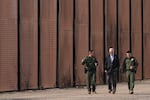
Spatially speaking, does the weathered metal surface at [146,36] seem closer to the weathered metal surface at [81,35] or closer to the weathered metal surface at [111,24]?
the weathered metal surface at [111,24]

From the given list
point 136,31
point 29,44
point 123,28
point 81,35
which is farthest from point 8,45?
point 136,31

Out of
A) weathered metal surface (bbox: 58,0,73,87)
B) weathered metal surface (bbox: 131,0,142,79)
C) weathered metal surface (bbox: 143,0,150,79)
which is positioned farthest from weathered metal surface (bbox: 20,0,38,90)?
weathered metal surface (bbox: 143,0,150,79)

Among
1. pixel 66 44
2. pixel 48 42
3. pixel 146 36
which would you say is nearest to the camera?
pixel 48 42

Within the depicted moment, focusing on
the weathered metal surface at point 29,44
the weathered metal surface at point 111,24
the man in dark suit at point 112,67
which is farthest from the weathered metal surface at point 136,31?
the man in dark suit at point 112,67

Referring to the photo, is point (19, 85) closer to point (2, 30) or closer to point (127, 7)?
point (2, 30)

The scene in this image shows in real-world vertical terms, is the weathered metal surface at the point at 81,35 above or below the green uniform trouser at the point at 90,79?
above

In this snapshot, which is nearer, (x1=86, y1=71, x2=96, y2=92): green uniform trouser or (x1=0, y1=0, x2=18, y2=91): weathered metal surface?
(x1=86, y1=71, x2=96, y2=92): green uniform trouser

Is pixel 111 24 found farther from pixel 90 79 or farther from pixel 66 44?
pixel 90 79

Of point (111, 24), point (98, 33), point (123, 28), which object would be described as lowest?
point (98, 33)

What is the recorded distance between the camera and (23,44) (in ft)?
80.0

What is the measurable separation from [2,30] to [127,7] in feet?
34.1

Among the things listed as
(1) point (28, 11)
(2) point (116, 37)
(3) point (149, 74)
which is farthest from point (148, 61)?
(1) point (28, 11)

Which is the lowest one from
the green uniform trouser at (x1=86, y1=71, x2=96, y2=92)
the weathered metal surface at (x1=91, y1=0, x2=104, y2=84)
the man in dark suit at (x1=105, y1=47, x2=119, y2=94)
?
the green uniform trouser at (x1=86, y1=71, x2=96, y2=92)

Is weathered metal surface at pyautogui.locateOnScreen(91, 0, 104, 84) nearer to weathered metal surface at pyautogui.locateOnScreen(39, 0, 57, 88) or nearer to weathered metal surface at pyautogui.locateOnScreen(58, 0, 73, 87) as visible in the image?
weathered metal surface at pyautogui.locateOnScreen(58, 0, 73, 87)
